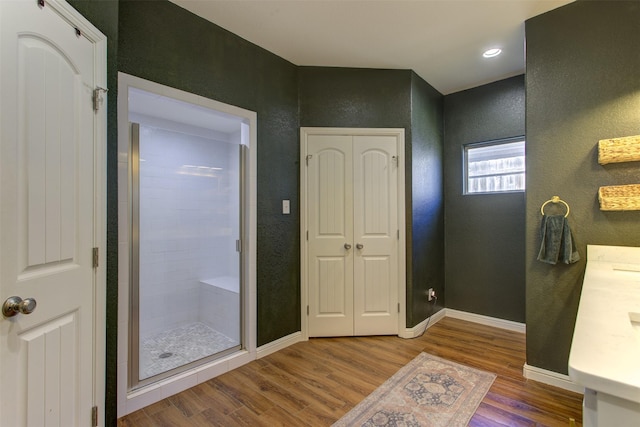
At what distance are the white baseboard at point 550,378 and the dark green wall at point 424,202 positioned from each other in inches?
41.1

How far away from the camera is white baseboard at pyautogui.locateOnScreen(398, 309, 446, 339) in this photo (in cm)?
301

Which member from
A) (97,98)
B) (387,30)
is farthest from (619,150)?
(97,98)

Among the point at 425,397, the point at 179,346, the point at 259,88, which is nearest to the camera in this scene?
the point at 425,397

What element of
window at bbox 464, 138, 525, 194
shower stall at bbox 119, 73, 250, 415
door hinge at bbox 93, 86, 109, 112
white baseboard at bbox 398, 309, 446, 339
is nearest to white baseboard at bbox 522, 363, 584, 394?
white baseboard at bbox 398, 309, 446, 339

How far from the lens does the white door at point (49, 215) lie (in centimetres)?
107

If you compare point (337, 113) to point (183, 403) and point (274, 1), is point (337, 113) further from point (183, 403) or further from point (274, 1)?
point (183, 403)

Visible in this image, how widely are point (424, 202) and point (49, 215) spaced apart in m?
3.09

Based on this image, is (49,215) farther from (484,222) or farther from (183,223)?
(484,222)

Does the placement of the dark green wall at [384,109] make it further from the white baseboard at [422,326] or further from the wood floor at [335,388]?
the wood floor at [335,388]

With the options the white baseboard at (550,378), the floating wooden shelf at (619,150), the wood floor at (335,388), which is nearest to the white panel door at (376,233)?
the wood floor at (335,388)

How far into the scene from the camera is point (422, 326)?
3.20 metres

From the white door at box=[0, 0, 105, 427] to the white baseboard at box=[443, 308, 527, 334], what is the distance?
3.53m

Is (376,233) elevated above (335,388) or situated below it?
above

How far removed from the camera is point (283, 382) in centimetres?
221
